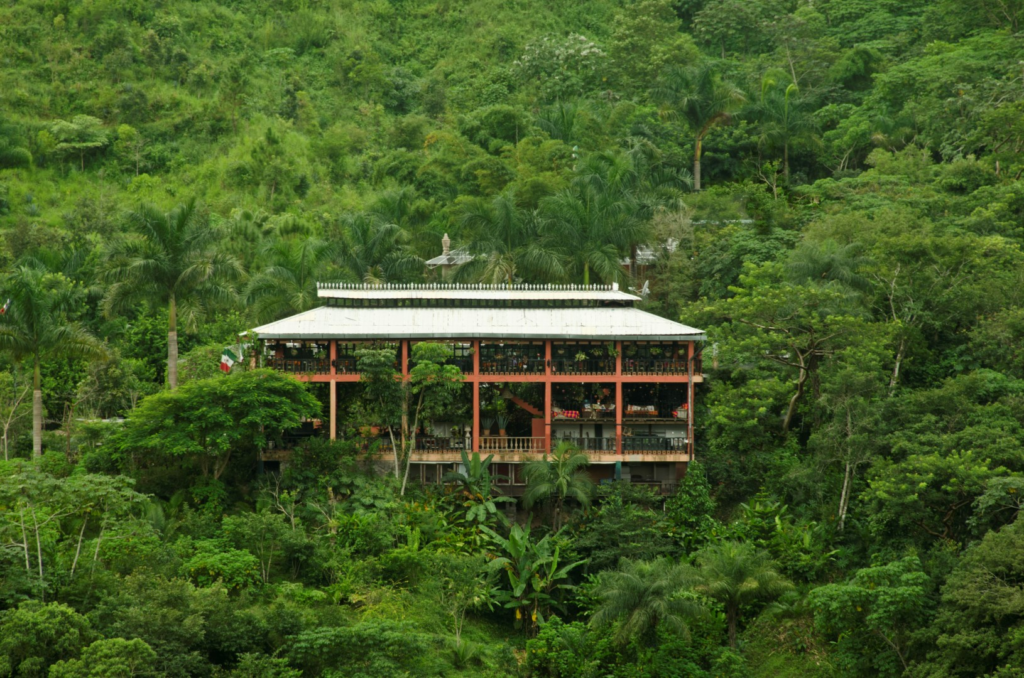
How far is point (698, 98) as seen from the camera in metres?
54.4

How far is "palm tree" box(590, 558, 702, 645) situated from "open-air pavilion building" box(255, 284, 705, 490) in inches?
252

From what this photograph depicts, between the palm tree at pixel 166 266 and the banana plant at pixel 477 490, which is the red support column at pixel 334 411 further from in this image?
the palm tree at pixel 166 266

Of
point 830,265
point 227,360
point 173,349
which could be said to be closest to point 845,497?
point 830,265

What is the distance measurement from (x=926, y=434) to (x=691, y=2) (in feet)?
165

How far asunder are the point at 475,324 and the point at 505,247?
8914 mm

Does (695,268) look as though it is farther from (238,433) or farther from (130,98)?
(130,98)

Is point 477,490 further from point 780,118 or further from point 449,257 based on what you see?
point 780,118

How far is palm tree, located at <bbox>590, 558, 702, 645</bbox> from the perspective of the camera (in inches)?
1199

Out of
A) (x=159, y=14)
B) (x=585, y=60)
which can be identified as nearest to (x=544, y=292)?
(x=585, y=60)

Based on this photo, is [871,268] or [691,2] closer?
[871,268]

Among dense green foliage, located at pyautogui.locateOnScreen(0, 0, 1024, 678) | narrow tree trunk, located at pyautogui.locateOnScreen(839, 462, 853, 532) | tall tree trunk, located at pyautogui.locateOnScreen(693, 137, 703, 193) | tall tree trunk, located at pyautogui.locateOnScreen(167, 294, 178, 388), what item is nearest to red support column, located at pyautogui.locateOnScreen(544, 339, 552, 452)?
dense green foliage, located at pyautogui.locateOnScreen(0, 0, 1024, 678)

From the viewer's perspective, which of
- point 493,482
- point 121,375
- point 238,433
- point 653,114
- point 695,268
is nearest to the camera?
point 238,433

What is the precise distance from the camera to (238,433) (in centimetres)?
3438

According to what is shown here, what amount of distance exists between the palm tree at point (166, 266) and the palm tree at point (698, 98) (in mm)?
23826
